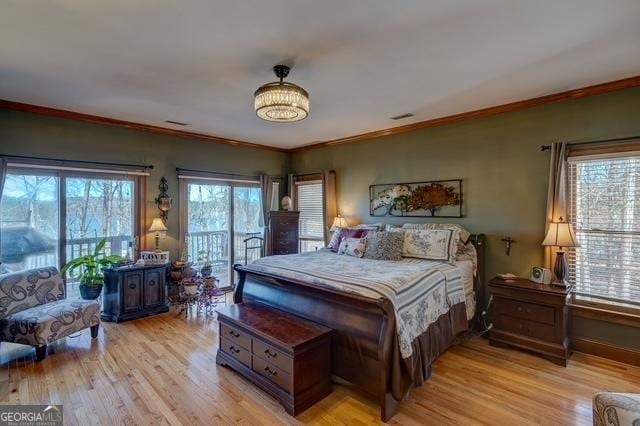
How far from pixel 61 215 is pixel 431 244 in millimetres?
4614

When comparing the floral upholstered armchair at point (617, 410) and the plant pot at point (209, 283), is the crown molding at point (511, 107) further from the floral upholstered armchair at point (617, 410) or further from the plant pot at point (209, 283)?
the plant pot at point (209, 283)

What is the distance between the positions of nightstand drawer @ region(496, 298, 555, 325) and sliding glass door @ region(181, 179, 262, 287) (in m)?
4.15

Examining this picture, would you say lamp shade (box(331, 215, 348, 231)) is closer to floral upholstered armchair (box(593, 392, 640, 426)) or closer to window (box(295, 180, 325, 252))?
window (box(295, 180, 325, 252))

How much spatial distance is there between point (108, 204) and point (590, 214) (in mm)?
5831

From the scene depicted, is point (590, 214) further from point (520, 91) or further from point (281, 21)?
point (281, 21)

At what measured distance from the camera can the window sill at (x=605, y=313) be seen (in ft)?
9.84

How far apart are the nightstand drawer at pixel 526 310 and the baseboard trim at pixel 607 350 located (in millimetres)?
575

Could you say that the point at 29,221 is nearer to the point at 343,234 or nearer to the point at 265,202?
the point at 265,202

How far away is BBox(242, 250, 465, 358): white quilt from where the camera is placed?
7.82 ft

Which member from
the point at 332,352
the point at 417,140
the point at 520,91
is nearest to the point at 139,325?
the point at 332,352

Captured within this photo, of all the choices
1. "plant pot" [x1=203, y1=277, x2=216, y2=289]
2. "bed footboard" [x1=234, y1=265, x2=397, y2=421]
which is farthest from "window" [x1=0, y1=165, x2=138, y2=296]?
"bed footboard" [x1=234, y1=265, x2=397, y2=421]

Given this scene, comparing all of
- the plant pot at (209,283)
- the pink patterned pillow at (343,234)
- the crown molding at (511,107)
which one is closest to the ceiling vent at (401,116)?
the crown molding at (511,107)

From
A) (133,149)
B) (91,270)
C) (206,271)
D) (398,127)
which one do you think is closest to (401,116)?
(398,127)

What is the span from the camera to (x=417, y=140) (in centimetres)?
461
